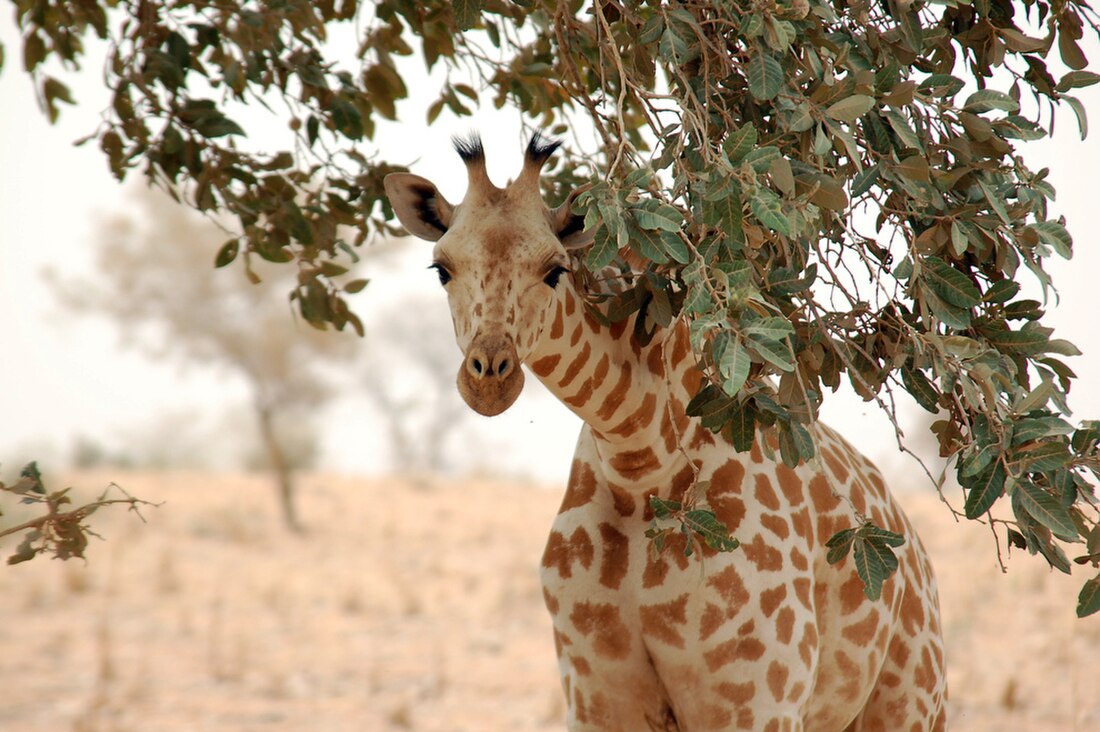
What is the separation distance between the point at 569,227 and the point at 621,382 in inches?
17.3

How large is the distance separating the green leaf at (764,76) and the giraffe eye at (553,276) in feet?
1.88

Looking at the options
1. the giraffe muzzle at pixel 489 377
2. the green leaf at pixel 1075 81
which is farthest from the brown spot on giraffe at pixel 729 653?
the green leaf at pixel 1075 81

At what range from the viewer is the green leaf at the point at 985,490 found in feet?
Result: 7.69

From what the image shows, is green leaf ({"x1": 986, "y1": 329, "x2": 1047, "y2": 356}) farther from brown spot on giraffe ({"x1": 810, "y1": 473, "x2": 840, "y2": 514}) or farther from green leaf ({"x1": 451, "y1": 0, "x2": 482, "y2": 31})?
green leaf ({"x1": 451, "y1": 0, "x2": 482, "y2": 31})

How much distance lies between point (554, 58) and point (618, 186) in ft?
7.07

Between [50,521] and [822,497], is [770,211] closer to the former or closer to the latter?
[822,497]

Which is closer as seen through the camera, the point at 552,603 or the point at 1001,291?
the point at 1001,291

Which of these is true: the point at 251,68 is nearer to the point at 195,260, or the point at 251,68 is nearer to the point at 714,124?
the point at 714,124

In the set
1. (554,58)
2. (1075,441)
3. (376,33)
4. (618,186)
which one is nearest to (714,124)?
(618,186)

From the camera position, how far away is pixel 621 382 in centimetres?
301

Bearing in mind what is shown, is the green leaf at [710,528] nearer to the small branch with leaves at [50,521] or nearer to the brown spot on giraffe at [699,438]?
the brown spot on giraffe at [699,438]

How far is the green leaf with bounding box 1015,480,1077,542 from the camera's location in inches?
88.2

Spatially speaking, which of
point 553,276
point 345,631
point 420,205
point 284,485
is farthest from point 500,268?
point 284,485

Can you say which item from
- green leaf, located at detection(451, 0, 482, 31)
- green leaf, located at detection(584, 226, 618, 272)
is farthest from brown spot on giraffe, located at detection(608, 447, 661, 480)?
green leaf, located at detection(451, 0, 482, 31)
